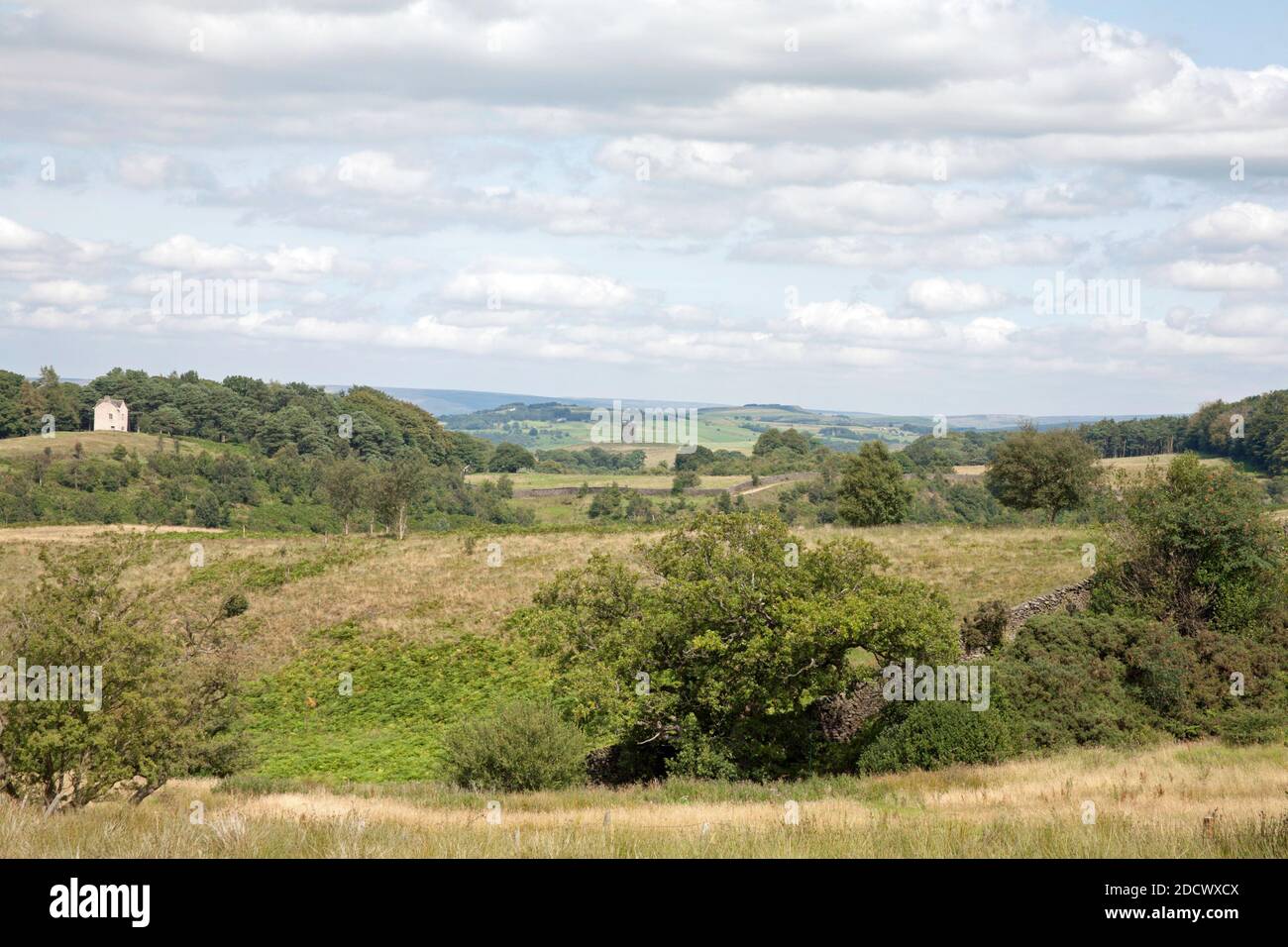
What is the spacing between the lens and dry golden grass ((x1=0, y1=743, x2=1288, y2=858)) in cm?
793

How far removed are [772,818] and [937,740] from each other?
881 centimetres

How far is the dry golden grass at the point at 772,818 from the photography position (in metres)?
7.93

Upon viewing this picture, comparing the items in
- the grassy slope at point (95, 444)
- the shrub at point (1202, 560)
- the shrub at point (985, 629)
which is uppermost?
the grassy slope at point (95, 444)

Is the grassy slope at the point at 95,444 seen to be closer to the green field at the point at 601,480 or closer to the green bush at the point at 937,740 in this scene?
the green field at the point at 601,480

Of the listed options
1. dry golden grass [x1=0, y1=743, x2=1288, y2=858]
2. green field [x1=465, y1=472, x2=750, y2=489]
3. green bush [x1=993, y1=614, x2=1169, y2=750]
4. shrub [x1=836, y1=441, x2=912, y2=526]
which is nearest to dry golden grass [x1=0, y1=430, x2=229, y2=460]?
green field [x1=465, y1=472, x2=750, y2=489]

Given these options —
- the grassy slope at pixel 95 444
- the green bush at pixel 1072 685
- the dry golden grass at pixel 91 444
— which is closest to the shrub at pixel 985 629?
the green bush at pixel 1072 685

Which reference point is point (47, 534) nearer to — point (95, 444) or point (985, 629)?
point (985, 629)

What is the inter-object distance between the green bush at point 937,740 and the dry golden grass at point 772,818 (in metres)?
0.75

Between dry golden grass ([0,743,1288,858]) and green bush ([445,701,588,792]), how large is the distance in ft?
3.08

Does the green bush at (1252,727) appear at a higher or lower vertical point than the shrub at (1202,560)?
lower

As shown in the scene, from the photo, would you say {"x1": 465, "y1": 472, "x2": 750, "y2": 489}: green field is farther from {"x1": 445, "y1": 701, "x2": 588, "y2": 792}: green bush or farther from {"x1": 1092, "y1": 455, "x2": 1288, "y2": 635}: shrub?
{"x1": 445, "y1": 701, "x2": 588, "y2": 792}: green bush

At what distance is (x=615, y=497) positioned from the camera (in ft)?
375

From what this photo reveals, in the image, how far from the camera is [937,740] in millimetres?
21578
